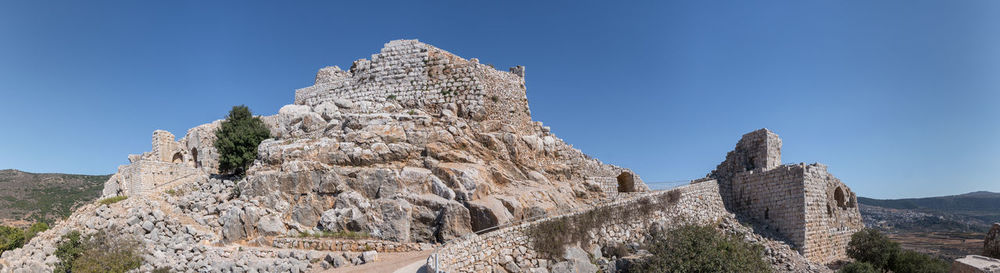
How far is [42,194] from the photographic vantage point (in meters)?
56.5

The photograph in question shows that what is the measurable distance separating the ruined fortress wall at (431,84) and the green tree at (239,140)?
3.21 meters

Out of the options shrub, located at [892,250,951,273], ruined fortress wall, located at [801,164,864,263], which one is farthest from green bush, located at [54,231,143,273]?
shrub, located at [892,250,951,273]

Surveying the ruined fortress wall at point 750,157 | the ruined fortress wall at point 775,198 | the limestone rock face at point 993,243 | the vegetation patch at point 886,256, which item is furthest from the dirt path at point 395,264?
the vegetation patch at point 886,256

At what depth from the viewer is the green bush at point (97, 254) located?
1375 centimetres

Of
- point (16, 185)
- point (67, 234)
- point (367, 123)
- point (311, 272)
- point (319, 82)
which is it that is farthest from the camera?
point (16, 185)

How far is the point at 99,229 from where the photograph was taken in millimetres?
15172

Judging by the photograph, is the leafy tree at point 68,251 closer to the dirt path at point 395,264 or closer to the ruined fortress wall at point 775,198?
the dirt path at point 395,264

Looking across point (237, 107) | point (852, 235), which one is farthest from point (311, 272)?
point (852, 235)

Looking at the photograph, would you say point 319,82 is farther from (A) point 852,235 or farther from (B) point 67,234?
(A) point 852,235

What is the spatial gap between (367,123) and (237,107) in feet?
35.0

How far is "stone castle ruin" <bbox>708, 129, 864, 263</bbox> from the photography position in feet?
66.4

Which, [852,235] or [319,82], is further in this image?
[319,82]

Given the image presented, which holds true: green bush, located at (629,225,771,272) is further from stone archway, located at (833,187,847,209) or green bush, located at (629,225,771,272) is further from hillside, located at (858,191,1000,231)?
hillside, located at (858,191,1000,231)

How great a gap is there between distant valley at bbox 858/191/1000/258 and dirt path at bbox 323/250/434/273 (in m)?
27.0
